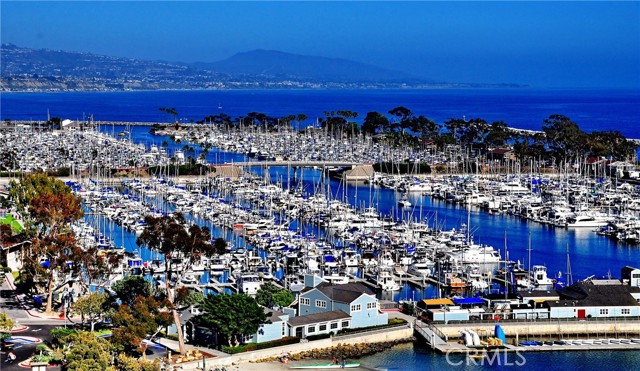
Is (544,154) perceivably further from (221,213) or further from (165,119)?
(165,119)

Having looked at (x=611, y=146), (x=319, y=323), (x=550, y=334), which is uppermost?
(x=611, y=146)

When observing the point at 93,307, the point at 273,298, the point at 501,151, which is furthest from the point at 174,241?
the point at 501,151

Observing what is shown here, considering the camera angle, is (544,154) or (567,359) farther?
(544,154)

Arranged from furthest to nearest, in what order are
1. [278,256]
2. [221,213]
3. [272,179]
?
[272,179] < [221,213] < [278,256]

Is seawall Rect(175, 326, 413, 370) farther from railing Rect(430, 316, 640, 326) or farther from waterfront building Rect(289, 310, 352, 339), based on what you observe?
railing Rect(430, 316, 640, 326)

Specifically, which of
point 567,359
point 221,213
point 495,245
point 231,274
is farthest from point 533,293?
point 221,213

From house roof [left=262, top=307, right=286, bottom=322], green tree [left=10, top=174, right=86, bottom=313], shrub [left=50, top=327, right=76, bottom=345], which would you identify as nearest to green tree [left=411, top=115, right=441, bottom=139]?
green tree [left=10, top=174, right=86, bottom=313]

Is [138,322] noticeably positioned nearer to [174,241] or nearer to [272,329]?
[174,241]
